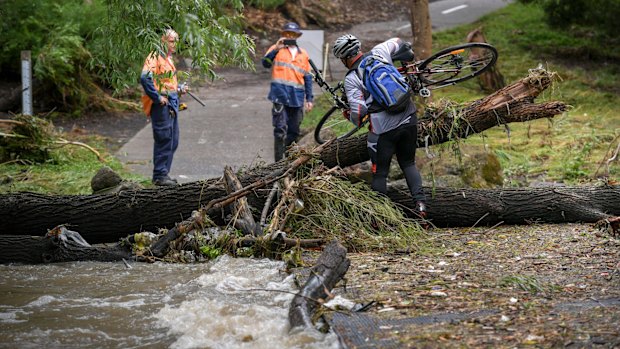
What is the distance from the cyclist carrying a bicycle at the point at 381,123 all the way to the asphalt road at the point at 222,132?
65.6 inches

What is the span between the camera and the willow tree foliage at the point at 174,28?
22.4 feet

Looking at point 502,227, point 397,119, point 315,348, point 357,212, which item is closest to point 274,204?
point 357,212

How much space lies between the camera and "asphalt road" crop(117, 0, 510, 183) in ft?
43.2

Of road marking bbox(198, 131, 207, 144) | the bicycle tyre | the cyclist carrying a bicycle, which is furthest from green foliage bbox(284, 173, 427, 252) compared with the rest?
road marking bbox(198, 131, 207, 144)

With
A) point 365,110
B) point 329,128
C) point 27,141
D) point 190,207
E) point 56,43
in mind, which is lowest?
point 27,141

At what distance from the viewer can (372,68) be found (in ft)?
28.3

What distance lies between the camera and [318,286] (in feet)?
21.0

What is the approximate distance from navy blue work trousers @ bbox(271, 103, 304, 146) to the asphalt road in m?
0.42

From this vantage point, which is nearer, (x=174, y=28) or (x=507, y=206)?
(x=174, y=28)

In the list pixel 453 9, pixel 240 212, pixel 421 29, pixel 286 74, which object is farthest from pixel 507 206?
pixel 453 9

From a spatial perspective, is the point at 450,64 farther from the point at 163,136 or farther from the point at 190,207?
the point at 163,136

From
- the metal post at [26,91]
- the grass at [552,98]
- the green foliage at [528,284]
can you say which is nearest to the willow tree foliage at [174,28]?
the green foliage at [528,284]

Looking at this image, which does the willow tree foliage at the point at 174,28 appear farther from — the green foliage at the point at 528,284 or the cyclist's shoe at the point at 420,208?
the green foliage at the point at 528,284

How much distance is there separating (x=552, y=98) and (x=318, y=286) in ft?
35.3
